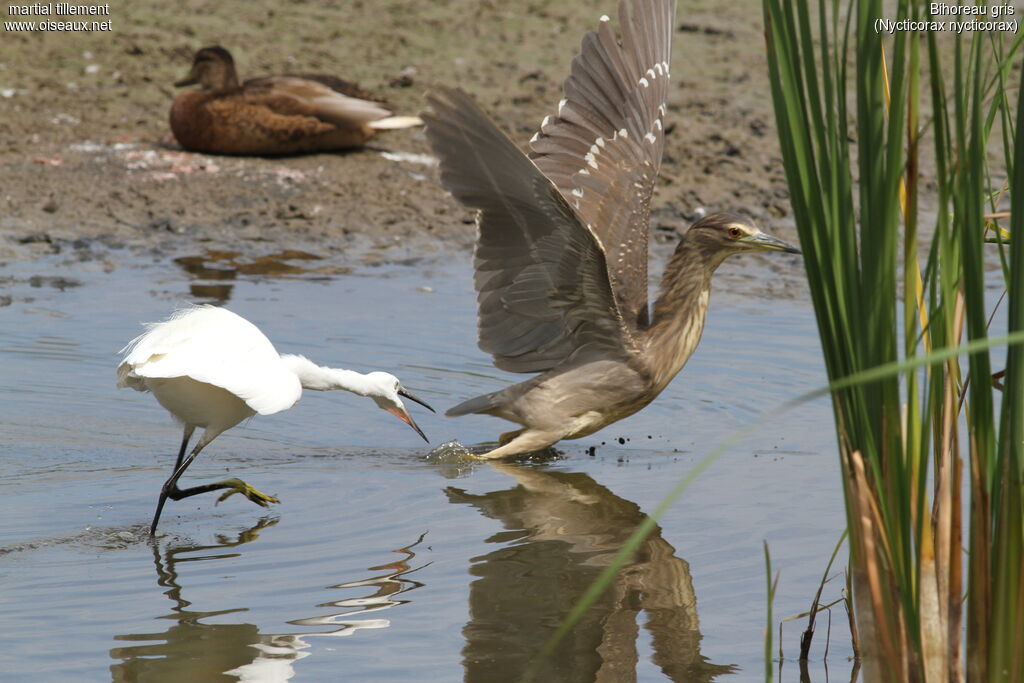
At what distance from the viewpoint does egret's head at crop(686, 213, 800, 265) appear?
5891 millimetres

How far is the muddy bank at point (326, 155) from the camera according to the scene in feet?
31.4

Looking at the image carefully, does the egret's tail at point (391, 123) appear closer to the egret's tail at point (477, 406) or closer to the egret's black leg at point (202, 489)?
the egret's tail at point (477, 406)

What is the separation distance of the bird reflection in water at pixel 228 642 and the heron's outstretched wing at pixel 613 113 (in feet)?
9.26

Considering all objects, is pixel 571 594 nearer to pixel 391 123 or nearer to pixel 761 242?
pixel 761 242

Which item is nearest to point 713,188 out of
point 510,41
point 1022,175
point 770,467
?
point 510,41

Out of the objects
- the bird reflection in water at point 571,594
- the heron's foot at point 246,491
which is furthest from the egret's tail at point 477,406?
the heron's foot at point 246,491

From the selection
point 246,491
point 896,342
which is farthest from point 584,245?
point 896,342

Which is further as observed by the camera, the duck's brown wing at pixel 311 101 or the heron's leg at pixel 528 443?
the duck's brown wing at pixel 311 101

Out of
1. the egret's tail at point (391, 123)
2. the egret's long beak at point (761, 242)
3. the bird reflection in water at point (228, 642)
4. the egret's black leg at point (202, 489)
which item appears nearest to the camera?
the bird reflection in water at point (228, 642)

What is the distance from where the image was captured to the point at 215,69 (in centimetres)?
1003

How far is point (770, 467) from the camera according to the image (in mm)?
5852

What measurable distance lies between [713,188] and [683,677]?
7.25 m

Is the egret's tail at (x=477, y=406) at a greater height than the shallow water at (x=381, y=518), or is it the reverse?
the egret's tail at (x=477, y=406)

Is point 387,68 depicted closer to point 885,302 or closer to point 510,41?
point 510,41
